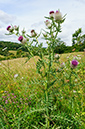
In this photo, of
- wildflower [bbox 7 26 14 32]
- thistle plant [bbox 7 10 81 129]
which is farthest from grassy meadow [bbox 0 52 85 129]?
wildflower [bbox 7 26 14 32]

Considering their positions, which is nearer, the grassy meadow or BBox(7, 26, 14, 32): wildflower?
the grassy meadow

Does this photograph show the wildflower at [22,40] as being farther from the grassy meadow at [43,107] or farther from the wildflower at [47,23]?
the wildflower at [47,23]

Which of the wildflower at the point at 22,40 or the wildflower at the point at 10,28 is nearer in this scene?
the wildflower at the point at 22,40

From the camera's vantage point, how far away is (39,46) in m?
1.67

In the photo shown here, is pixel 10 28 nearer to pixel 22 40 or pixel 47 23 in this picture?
pixel 22 40

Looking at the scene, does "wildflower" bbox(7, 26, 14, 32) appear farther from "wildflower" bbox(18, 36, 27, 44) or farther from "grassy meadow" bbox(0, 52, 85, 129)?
"grassy meadow" bbox(0, 52, 85, 129)

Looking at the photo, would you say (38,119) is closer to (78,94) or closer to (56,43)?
(78,94)

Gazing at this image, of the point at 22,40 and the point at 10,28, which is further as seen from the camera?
the point at 10,28

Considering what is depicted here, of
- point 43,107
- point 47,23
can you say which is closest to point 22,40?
point 47,23

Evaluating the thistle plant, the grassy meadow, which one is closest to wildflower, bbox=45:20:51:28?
the thistle plant

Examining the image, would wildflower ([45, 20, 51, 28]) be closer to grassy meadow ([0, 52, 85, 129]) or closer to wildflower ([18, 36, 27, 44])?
wildflower ([18, 36, 27, 44])

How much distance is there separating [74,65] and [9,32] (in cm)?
124

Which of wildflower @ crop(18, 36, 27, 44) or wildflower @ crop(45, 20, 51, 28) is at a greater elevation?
wildflower @ crop(45, 20, 51, 28)

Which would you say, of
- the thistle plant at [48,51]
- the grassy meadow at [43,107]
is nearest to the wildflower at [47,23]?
the thistle plant at [48,51]
